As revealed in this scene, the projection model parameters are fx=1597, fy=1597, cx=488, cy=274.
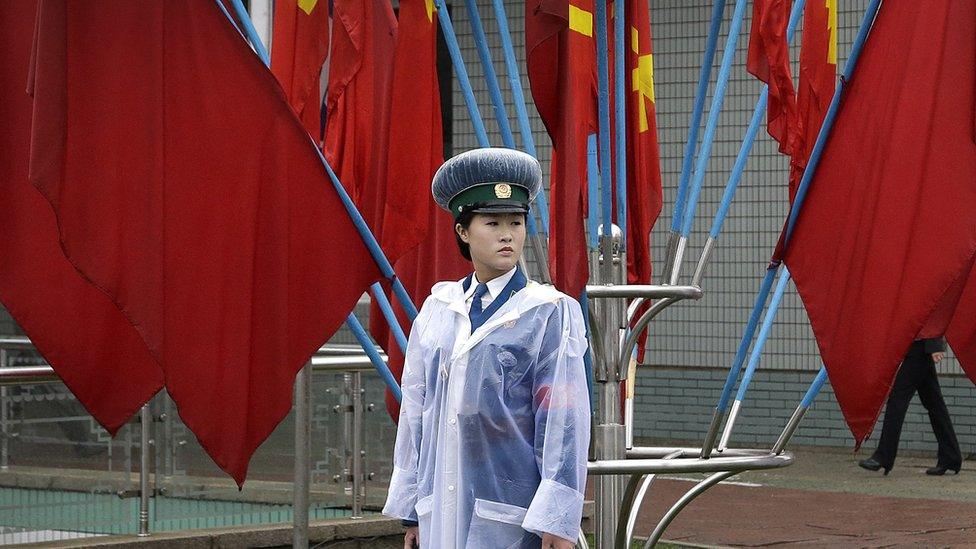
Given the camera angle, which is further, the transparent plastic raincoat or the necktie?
the necktie

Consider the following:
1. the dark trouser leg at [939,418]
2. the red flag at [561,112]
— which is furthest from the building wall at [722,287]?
the red flag at [561,112]

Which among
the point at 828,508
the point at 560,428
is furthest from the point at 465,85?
the point at 828,508

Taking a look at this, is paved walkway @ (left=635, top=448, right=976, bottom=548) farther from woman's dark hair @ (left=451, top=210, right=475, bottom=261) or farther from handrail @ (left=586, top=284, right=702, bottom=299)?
woman's dark hair @ (left=451, top=210, right=475, bottom=261)

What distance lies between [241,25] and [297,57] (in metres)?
1.02

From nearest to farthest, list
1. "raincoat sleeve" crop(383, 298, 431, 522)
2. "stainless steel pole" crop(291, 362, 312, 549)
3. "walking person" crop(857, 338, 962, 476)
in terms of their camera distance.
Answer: "raincoat sleeve" crop(383, 298, 431, 522) → "stainless steel pole" crop(291, 362, 312, 549) → "walking person" crop(857, 338, 962, 476)

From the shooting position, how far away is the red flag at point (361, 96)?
5.91m

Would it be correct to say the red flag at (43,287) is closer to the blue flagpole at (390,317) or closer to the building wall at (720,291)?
the blue flagpole at (390,317)

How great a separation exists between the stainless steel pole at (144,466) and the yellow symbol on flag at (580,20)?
344 centimetres

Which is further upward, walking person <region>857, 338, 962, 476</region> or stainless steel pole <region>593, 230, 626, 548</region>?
stainless steel pole <region>593, 230, 626, 548</region>

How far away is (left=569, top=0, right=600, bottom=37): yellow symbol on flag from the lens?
194 inches

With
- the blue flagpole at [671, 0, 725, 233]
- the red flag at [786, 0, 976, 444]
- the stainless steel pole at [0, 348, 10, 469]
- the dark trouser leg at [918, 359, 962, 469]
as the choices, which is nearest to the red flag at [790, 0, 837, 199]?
the blue flagpole at [671, 0, 725, 233]

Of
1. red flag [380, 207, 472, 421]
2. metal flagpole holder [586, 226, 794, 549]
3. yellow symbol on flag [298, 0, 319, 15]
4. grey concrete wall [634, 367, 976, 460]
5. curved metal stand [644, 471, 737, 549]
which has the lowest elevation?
grey concrete wall [634, 367, 976, 460]

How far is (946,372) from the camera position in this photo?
13.2 m

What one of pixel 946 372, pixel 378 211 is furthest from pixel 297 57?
pixel 946 372
